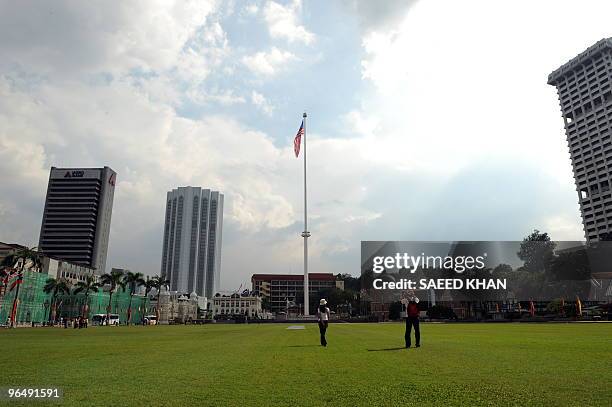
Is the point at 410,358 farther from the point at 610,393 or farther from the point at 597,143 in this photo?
the point at 597,143

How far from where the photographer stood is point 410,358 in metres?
13.0

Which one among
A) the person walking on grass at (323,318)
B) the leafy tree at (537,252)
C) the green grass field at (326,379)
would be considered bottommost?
the green grass field at (326,379)

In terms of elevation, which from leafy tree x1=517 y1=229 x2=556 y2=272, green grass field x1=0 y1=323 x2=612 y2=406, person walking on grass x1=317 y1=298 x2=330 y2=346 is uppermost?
leafy tree x1=517 y1=229 x2=556 y2=272

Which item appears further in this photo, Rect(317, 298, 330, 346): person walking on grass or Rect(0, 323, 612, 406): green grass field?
Rect(317, 298, 330, 346): person walking on grass

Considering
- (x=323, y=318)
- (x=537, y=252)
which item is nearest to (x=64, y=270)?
(x=537, y=252)

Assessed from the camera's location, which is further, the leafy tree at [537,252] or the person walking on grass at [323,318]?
the leafy tree at [537,252]

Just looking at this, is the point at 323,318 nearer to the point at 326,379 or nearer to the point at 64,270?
the point at 326,379

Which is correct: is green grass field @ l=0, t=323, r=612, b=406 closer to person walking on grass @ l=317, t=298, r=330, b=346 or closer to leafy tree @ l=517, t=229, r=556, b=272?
person walking on grass @ l=317, t=298, r=330, b=346

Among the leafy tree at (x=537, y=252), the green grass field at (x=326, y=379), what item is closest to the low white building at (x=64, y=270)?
the leafy tree at (x=537, y=252)

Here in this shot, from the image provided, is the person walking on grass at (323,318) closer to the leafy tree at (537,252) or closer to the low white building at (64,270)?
the leafy tree at (537,252)

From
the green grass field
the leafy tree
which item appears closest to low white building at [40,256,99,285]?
the leafy tree

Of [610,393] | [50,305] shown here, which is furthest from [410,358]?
[50,305]

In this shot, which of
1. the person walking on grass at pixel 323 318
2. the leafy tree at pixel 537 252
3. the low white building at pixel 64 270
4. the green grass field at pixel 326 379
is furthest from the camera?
the low white building at pixel 64 270

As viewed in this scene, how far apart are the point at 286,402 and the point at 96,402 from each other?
10.1 ft
